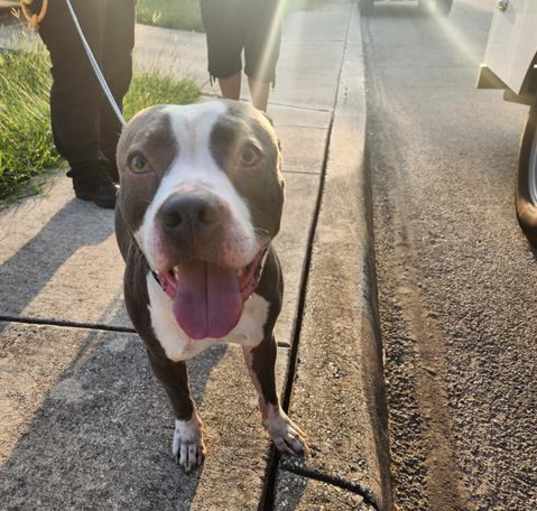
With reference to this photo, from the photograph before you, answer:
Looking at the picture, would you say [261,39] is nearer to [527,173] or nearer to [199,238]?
[527,173]

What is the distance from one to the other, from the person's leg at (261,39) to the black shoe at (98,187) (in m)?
1.38

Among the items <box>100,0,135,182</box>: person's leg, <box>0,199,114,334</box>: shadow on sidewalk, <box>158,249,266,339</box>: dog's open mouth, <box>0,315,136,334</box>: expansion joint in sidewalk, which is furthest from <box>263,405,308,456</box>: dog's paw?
<box>100,0,135,182</box>: person's leg

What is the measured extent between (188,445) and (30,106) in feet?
13.5

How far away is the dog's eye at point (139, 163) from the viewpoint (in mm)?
1832

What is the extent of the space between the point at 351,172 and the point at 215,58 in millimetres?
1459

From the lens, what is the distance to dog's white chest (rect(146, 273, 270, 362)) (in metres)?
1.93

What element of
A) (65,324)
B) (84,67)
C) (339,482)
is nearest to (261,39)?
(84,67)

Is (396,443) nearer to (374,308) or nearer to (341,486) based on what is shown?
(341,486)

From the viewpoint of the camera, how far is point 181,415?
2.12 m

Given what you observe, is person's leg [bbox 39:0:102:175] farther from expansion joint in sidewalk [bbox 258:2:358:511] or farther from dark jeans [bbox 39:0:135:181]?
expansion joint in sidewalk [bbox 258:2:358:511]

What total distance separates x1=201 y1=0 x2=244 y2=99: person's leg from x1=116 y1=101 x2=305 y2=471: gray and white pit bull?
7.58ft

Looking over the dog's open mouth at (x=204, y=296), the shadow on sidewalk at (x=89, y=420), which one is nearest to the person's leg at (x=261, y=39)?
the shadow on sidewalk at (x=89, y=420)

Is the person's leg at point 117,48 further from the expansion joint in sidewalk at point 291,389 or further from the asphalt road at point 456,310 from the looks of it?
the asphalt road at point 456,310

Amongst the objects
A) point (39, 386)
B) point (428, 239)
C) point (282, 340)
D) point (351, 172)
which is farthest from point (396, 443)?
point (351, 172)
